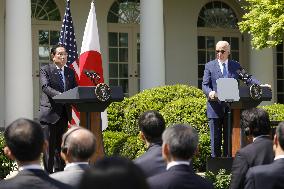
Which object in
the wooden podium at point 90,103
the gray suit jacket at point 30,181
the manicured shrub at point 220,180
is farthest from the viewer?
the wooden podium at point 90,103

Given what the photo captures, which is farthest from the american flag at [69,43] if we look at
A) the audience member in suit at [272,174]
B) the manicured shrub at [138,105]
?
the audience member in suit at [272,174]

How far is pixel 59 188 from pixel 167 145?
2.21 feet

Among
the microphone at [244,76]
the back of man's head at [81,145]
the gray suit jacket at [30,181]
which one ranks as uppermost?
the microphone at [244,76]

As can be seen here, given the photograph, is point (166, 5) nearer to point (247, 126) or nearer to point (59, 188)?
point (247, 126)

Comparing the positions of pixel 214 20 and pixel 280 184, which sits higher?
pixel 214 20

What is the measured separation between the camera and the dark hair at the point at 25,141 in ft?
11.6

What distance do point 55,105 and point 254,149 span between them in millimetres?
4236

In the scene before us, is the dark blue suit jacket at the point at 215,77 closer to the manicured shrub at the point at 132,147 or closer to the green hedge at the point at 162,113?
the green hedge at the point at 162,113

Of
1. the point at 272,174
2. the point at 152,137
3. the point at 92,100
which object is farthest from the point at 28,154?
the point at 92,100

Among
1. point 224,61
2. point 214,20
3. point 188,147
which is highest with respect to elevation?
point 214,20

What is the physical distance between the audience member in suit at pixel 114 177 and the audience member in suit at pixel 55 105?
20.3 ft

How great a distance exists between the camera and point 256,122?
16.2ft

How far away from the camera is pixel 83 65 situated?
10398 mm

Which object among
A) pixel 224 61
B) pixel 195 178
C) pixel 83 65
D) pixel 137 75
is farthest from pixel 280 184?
pixel 137 75
